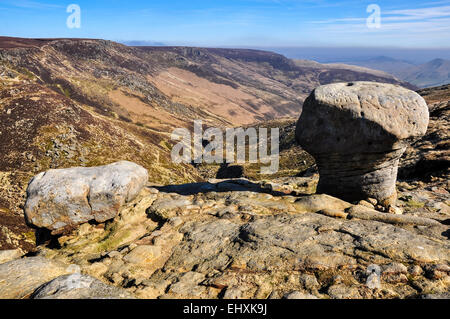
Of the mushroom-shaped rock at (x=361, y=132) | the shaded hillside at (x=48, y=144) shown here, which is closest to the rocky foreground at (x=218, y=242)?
the mushroom-shaped rock at (x=361, y=132)

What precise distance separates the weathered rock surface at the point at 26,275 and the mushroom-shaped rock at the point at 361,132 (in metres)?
15.0

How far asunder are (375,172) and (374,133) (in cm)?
337

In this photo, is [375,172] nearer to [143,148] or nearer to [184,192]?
[184,192]

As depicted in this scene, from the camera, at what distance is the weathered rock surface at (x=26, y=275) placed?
32.5 feet

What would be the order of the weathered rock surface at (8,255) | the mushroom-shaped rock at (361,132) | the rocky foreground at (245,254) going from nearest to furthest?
the rocky foreground at (245,254), the weathered rock surface at (8,255), the mushroom-shaped rock at (361,132)

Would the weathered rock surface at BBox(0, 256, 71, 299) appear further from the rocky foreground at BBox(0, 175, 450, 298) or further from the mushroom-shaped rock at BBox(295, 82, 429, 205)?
the mushroom-shaped rock at BBox(295, 82, 429, 205)

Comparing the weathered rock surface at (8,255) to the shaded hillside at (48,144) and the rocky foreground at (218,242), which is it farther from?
the shaded hillside at (48,144)

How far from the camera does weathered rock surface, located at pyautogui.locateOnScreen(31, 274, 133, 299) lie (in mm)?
9328

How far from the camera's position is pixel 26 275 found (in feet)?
35.3

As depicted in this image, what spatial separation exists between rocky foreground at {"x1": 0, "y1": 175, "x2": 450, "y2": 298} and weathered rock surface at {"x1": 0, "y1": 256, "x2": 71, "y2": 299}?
0.13 ft

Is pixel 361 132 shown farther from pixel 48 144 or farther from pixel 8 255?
pixel 48 144

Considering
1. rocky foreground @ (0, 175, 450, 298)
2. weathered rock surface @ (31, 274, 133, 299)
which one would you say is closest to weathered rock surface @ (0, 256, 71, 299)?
rocky foreground @ (0, 175, 450, 298)

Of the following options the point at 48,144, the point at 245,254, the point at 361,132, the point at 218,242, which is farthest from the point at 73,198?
the point at 48,144
